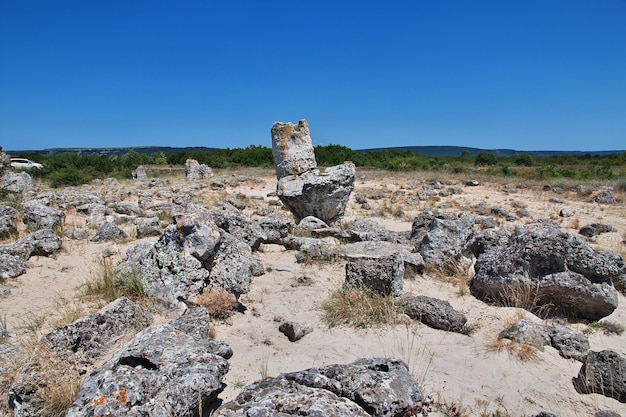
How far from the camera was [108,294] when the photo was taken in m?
5.03

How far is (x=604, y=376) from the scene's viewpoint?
356 cm

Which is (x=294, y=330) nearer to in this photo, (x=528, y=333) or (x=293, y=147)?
(x=528, y=333)

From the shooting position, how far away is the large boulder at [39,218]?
8195 millimetres

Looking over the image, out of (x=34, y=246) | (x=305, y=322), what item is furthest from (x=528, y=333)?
(x=34, y=246)

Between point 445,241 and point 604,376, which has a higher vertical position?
point 445,241

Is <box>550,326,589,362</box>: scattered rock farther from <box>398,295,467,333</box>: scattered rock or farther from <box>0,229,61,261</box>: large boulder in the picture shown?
<box>0,229,61,261</box>: large boulder

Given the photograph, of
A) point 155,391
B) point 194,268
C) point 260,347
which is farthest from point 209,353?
point 194,268

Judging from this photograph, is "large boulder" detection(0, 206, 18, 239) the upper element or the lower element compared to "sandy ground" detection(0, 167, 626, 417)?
upper

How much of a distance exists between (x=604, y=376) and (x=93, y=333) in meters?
4.69

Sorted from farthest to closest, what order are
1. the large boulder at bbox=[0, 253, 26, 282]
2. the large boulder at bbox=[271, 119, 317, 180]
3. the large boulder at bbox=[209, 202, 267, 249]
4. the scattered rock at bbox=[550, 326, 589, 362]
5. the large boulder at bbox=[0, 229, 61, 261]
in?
1. the large boulder at bbox=[271, 119, 317, 180]
2. the large boulder at bbox=[209, 202, 267, 249]
3. the large boulder at bbox=[0, 229, 61, 261]
4. the large boulder at bbox=[0, 253, 26, 282]
5. the scattered rock at bbox=[550, 326, 589, 362]

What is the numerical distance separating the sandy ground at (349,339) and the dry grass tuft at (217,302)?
0.13 meters

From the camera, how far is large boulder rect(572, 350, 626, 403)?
3480 millimetres

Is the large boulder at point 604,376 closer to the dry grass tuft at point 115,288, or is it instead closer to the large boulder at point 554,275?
the large boulder at point 554,275

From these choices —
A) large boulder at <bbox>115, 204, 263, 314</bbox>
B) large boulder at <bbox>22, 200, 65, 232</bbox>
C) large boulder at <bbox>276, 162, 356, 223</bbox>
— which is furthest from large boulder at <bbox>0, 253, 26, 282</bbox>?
large boulder at <bbox>276, 162, 356, 223</bbox>
